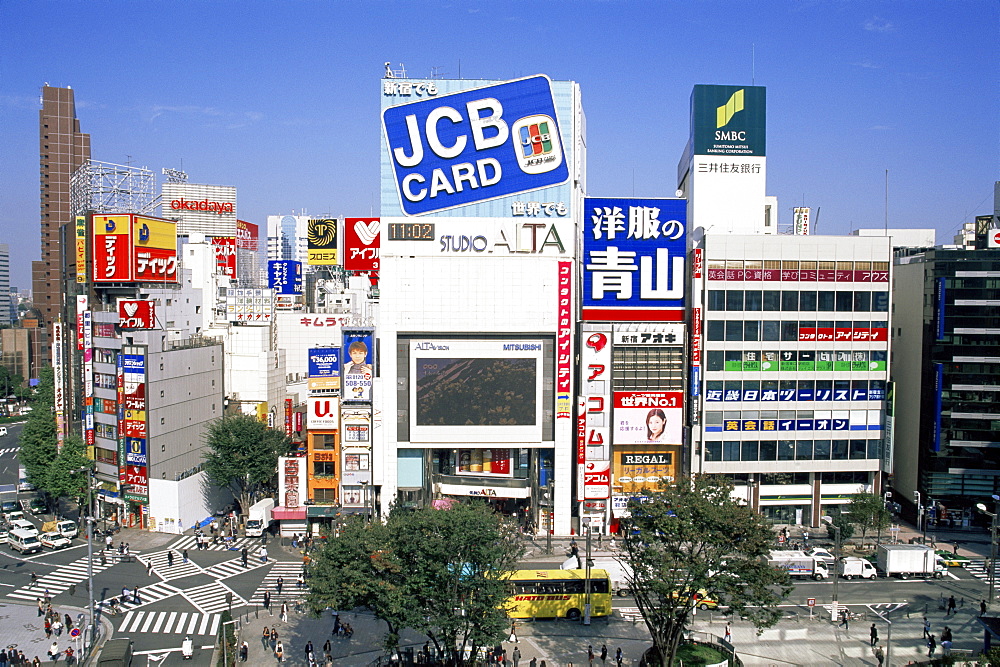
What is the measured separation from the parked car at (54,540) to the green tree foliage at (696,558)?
4927cm

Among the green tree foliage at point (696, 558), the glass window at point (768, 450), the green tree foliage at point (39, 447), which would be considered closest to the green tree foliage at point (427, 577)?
the green tree foliage at point (696, 558)

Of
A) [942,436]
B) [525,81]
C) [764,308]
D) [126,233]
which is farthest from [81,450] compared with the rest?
[942,436]

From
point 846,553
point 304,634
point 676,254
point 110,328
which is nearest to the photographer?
point 304,634

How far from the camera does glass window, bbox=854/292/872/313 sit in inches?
2420

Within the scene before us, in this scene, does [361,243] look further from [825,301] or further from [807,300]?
[825,301]

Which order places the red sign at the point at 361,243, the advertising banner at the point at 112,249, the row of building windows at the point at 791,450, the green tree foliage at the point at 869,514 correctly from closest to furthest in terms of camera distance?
the green tree foliage at the point at 869,514 < the row of building windows at the point at 791,450 < the advertising banner at the point at 112,249 < the red sign at the point at 361,243

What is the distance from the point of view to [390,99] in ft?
221

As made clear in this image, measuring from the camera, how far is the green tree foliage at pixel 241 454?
6334 cm

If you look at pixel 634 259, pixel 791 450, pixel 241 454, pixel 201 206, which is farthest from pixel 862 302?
pixel 201 206

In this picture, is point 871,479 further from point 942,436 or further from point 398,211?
point 398,211

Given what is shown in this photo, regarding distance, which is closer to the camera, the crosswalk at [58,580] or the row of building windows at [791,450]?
the crosswalk at [58,580]

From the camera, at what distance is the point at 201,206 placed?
125188mm

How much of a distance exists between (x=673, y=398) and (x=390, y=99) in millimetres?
37195

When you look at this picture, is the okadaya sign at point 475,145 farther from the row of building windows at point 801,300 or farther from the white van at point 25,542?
the white van at point 25,542
